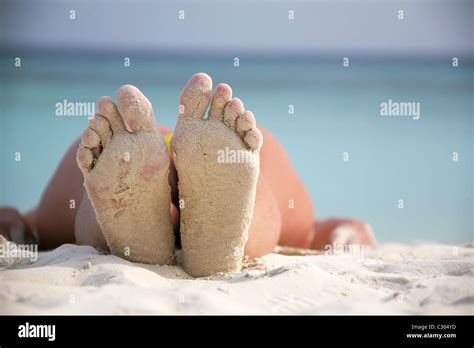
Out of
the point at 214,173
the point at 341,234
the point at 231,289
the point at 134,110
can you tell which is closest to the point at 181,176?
the point at 214,173

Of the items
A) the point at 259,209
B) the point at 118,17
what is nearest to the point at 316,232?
the point at 259,209

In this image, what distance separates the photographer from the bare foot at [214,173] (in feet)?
4.63

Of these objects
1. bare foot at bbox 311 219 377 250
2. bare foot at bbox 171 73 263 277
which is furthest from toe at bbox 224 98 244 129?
bare foot at bbox 311 219 377 250

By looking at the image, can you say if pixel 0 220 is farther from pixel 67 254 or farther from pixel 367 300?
pixel 367 300

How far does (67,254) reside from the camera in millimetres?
1471

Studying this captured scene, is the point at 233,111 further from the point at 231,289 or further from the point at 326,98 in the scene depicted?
the point at 326,98

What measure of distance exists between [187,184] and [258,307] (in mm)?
421

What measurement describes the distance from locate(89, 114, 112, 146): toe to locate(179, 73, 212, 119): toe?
0.18 metres

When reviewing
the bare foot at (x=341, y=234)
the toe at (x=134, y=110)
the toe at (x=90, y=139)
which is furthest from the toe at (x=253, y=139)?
the bare foot at (x=341, y=234)

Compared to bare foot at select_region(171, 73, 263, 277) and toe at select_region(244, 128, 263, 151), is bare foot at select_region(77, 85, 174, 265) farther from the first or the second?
toe at select_region(244, 128, 263, 151)

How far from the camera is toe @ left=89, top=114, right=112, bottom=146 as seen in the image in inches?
54.7

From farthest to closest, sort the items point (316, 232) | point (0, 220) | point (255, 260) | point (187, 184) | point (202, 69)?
point (202, 69), point (316, 232), point (0, 220), point (255, 260), point (187, 184)

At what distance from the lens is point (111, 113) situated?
1.40 metres
